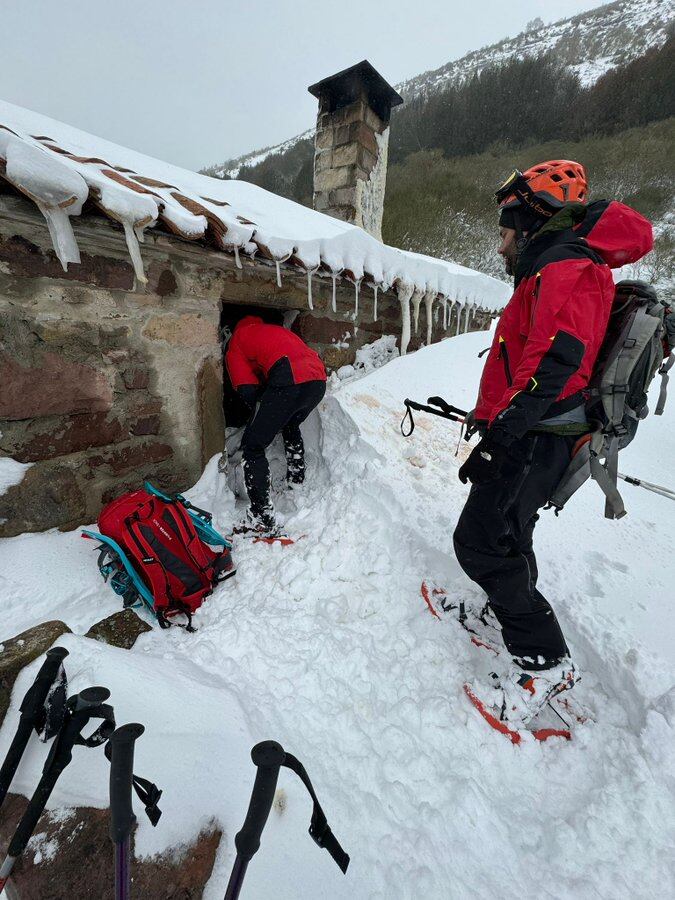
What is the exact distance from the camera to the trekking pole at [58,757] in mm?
988

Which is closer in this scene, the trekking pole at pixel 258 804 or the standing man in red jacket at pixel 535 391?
the trekking pole at pixel 258 804

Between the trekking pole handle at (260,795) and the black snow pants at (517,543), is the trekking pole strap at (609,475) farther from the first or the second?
the trekking pole handle at (260,795)

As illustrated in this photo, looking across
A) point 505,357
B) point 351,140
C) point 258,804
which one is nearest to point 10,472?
point 258,804

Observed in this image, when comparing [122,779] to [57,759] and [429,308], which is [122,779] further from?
[429,308]

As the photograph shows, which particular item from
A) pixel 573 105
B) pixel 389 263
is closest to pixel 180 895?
pixel 389 263

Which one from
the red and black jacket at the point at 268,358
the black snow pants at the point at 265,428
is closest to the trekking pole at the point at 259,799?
the black snow pants at the point at 265,428

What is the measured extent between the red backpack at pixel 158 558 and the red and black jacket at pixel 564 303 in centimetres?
177

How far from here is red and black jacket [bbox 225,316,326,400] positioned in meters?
2.92

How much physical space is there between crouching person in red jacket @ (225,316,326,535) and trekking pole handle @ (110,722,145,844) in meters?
2.13

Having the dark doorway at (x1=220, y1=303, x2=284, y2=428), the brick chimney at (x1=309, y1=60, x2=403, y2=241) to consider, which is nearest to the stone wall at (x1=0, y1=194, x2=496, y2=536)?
the dark doorway at (x1=220, y1=303, x2=284, y2=428)

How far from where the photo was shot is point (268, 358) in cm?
294

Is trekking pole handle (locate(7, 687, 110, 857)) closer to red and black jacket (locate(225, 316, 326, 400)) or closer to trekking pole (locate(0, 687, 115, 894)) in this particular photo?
trekking pole (locate(0, 687, 115, 894))

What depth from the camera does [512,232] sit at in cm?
189

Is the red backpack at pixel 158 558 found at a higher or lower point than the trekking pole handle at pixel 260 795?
lower
